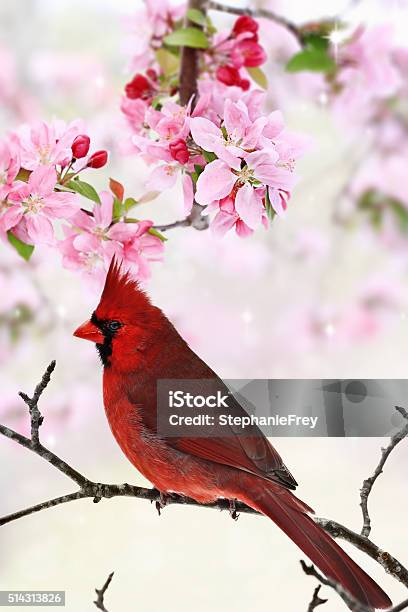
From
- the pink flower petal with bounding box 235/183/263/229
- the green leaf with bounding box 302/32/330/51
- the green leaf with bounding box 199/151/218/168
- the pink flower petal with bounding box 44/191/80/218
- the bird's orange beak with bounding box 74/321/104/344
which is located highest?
the green leaf with bounding box 302/32/330/51

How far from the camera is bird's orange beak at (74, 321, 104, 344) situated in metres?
0.78

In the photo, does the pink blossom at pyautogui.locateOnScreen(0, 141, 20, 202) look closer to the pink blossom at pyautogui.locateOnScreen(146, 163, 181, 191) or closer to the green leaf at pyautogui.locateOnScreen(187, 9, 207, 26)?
the pink blossom at pyautogui.locateOnScreen(146, 163, 181, 191)

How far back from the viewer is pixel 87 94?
194 cm

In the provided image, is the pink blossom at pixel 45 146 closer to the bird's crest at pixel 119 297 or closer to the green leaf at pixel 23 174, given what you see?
the green leaf at pixel 23 174

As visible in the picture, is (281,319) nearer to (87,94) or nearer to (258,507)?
(87,94)

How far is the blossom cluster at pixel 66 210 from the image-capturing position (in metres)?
0.82

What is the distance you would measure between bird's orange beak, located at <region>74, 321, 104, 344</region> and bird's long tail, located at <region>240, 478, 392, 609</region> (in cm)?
20

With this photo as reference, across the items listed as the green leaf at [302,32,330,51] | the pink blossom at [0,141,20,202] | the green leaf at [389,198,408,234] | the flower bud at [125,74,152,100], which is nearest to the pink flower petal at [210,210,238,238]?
the pink blossom at [0,141,20,202]

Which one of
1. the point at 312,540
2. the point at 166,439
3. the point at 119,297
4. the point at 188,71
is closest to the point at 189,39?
the point at 188,71

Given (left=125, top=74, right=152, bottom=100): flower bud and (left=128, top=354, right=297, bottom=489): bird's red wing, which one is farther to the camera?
(left=125, top=74, right=152, bottom=100): flower bud

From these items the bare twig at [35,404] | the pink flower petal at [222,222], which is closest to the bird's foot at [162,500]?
the bare twig at [35,404]

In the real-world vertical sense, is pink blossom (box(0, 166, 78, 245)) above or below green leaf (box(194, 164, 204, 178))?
below

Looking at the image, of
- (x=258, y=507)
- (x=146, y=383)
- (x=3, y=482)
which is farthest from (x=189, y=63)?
(x=3, y=482)

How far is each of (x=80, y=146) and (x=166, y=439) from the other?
0.31 m
